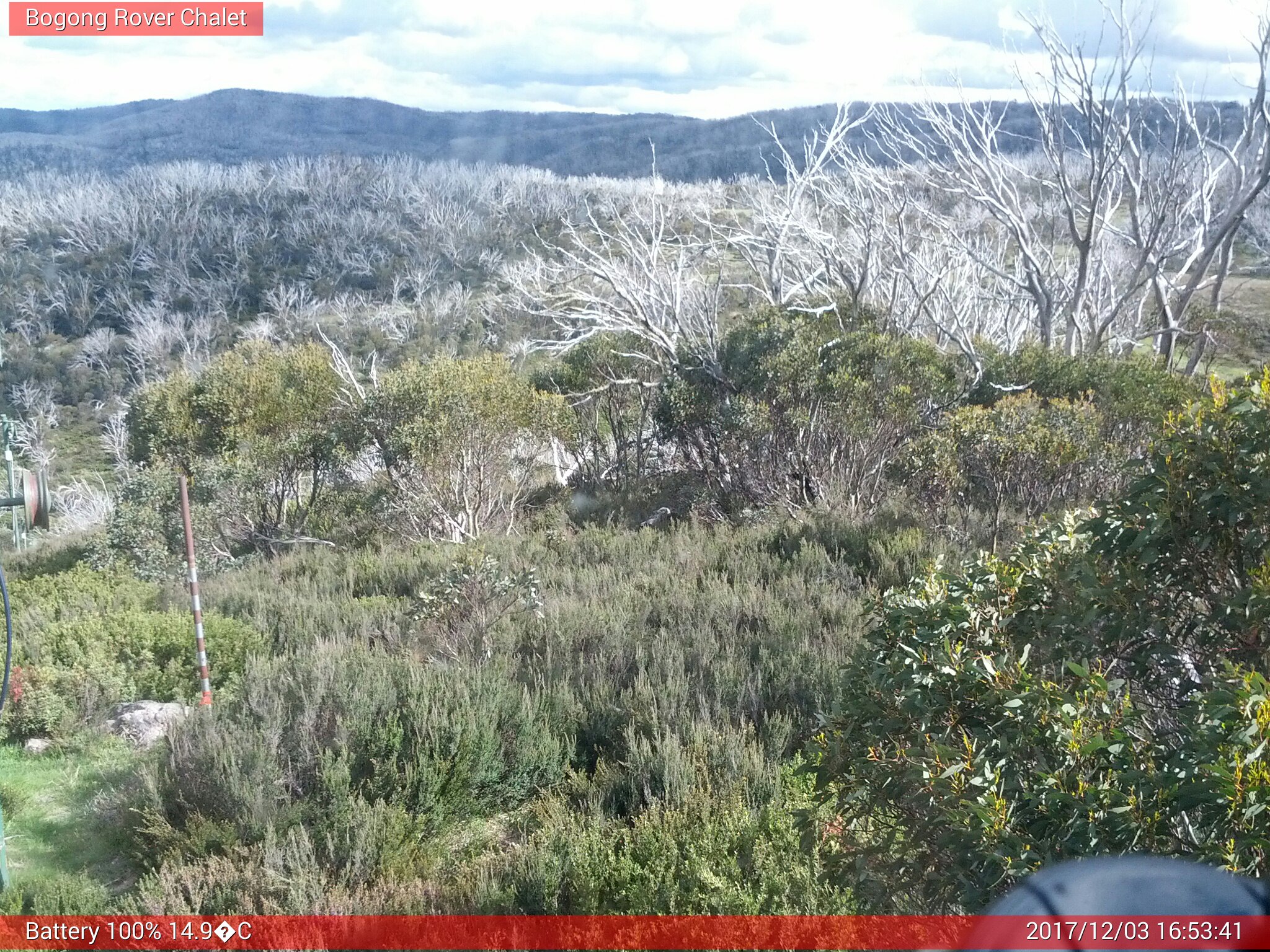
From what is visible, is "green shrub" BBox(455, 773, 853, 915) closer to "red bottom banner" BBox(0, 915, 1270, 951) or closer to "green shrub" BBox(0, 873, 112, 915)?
"red bottom banner" BBox(0, 915, 1270, 951)

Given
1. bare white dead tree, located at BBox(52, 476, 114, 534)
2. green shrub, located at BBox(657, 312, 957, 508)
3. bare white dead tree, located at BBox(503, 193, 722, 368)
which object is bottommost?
bare white dead tree, located at BBox(52, 476, 114, 534)

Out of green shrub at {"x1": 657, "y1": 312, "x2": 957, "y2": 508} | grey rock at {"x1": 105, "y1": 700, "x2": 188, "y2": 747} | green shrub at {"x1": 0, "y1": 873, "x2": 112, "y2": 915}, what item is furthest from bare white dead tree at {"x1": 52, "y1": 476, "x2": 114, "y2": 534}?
green shrub at {"x1": 0, "y1": 873, "x2": 112, "y2": 915}

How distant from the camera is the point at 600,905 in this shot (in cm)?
347

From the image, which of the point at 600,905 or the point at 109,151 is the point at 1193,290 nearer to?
the point at 600,905

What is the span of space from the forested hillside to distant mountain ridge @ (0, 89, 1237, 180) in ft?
196

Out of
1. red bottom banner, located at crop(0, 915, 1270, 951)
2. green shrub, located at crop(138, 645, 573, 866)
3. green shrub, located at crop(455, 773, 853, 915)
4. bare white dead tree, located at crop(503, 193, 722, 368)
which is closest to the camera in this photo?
red bottom banner, located at crop(0, 915, 1270, 951)

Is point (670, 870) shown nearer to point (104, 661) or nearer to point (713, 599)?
point (713, 599)

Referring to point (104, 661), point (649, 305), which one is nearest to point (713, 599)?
point (104, 661)

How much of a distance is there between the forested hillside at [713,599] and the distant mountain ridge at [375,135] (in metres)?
59.8

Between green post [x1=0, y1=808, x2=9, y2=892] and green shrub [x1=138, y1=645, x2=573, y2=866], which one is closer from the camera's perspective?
green post [x1=0, y1=808, x2=9, y2=892]

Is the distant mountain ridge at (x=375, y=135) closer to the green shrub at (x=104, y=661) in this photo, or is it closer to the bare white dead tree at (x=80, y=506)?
the bare white dead tree at (x=80, y=506)

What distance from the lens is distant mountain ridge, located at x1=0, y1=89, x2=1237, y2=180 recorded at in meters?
79.1

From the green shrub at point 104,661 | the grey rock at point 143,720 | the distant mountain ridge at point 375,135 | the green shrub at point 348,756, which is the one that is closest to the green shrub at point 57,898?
the green shrub at point 348,756

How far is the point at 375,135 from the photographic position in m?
101
